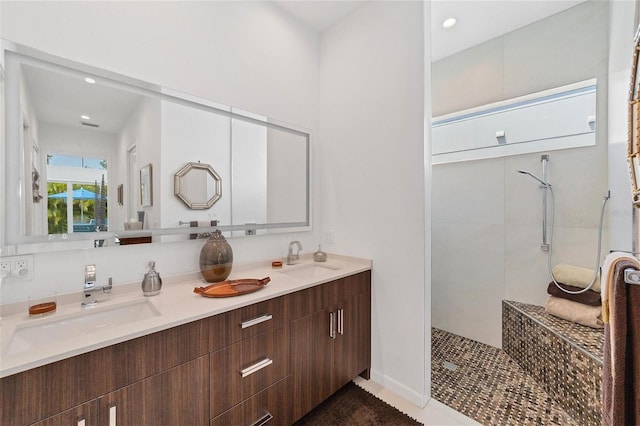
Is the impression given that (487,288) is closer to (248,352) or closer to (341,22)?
(248,352)

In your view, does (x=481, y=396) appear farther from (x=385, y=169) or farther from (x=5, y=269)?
(x=5, y=269)

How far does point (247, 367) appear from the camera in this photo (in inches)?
49.9

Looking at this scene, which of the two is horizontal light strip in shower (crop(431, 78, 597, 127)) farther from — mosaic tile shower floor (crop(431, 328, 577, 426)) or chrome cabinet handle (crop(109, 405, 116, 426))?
chrome cabinet handle (crop(109, 405, 116, 426))

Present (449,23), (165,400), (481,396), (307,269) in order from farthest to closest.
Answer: (449,23)
(307,269)
(481,396)
(165,400)

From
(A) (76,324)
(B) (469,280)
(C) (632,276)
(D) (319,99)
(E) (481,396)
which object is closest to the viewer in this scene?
(C) (632,276)

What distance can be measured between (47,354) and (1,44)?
1.30 m

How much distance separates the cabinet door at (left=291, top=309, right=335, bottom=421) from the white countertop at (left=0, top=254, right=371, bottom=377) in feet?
0.83

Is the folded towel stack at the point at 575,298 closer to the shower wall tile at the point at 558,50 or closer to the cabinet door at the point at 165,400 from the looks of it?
the shower wall tile at the point at 558,50

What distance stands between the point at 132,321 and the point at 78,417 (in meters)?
0.46

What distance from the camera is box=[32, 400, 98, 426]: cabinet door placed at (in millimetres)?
806

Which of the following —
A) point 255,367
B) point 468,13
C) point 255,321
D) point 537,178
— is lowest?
point 255,367

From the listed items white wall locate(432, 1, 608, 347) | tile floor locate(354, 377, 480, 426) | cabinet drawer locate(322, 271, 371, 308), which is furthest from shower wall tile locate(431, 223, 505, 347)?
cabinet drawer locate(322, 271, 371, 308)

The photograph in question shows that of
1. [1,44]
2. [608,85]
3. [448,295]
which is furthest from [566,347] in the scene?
[1,44]

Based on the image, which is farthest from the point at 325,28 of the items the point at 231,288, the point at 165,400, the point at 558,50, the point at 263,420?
the point at 263,420
